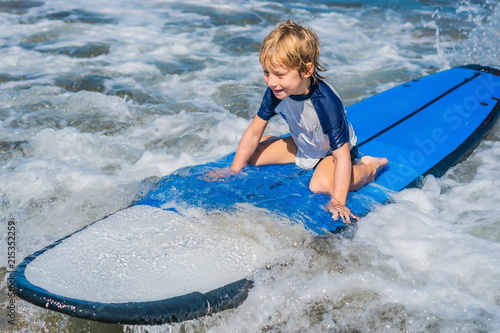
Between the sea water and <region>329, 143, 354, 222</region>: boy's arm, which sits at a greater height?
<region>329, 143, 354, 222</region>: boy's arm

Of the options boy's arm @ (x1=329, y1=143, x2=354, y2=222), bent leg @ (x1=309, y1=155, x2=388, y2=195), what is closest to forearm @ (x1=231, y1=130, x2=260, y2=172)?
bent leg @ (x1=309, y1=155, x2=388, y2=195)

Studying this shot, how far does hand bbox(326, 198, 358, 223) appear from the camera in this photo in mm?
2586

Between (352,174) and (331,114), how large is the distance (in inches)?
18.0

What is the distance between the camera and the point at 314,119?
2646mm

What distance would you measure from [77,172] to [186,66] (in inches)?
124

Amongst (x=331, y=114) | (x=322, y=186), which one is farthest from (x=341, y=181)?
(x=331, y=114)

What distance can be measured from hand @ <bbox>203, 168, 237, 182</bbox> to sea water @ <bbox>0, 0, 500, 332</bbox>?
1.12 feet

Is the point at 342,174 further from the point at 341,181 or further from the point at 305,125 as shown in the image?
the point at 305,125

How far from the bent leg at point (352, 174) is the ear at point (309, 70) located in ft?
2.07

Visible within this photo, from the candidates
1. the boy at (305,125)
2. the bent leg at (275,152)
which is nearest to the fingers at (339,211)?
the boy at (305,125)

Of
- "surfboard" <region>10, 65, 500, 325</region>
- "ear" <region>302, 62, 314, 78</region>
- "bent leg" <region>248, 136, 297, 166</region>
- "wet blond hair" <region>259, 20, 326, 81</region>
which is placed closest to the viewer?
"surfboard" <region>10, 65, 500, 325</region>

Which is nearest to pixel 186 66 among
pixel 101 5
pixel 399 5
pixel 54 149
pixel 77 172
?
pixel 54 149

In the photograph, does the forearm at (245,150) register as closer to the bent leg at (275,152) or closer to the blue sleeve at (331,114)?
the bent leg at (275,152)

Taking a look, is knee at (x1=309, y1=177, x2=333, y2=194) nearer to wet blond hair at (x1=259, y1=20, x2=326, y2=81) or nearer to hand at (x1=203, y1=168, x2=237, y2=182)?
hand at (x1=203, y1=168, x2=237, y2=182)
